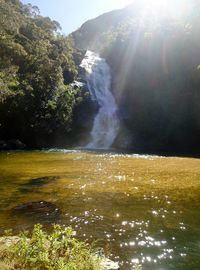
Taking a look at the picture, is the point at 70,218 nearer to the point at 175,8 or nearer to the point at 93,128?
the point at 93,128

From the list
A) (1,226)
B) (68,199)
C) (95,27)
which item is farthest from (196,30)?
(95,27)

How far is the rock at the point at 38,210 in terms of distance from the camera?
12.1 metres

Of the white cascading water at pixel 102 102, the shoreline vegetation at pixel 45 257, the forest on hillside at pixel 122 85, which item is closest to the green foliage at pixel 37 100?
the forest on hillside at pixel 122 85

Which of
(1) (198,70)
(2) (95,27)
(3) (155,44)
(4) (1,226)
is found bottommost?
(4) (1,226)

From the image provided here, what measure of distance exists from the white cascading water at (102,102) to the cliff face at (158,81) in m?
1.42

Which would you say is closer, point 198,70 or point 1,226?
point 1,226

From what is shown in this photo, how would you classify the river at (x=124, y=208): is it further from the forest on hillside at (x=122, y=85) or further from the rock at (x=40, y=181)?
the forest on hillside at (x=122, y=85)

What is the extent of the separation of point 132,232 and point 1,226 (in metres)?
3.86

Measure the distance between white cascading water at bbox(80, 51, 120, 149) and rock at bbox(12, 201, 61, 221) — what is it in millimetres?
34852

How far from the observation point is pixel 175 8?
287 ft

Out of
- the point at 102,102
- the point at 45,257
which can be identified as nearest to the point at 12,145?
the point at 102,102

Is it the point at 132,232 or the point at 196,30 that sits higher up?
the point at 196,30

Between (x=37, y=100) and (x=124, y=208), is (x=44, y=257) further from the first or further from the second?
(x=37, y=100)

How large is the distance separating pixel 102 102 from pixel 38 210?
4440 centimetres
